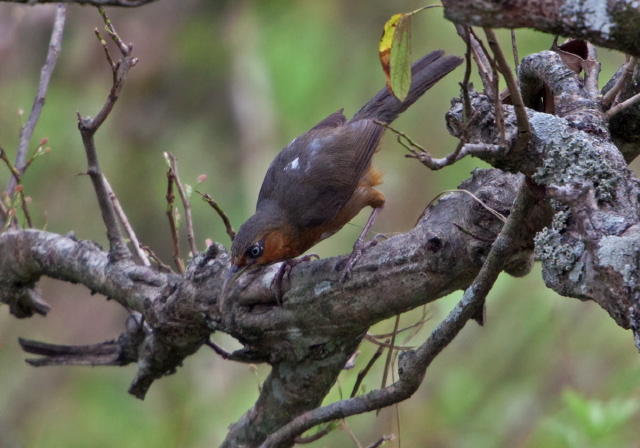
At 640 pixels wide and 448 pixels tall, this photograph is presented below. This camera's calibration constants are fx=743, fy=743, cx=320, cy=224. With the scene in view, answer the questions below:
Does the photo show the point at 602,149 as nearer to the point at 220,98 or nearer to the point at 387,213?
the point at 387,213

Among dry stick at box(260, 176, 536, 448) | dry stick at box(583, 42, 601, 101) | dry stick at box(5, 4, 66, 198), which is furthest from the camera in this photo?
dry stick at box(5, 4, 66, 198)

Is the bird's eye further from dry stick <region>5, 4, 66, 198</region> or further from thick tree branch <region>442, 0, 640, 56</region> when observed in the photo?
thick tree branch <region>442, 0, 640, 56</region>

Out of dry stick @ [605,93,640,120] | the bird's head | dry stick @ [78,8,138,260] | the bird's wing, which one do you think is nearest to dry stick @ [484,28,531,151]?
dry stick @ [605,93,640,120]

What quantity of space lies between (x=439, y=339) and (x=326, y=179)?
6.90ft

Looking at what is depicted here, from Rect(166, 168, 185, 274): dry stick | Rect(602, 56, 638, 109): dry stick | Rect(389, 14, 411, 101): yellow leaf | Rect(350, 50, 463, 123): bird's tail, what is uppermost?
Rect(350, 50, 463, 123): bird's tail

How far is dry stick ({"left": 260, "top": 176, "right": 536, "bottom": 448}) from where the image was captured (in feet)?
→ 6.37

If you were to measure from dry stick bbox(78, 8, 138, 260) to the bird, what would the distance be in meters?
0.75

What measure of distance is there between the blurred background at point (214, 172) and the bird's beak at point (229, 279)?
5.10 ft

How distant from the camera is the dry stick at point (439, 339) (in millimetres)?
1940

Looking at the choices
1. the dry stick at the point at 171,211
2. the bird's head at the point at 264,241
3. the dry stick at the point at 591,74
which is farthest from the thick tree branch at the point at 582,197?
the bird's head at the point at 264,241

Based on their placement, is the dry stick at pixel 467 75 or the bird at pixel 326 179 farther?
the bird at pixel 326 179

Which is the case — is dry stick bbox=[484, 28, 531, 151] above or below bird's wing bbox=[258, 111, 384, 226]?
below

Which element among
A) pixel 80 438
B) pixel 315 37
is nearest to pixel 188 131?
pixel 315 37

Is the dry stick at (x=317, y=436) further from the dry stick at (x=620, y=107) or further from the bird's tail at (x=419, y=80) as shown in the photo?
the bird's tail at (x=419, y=80)
